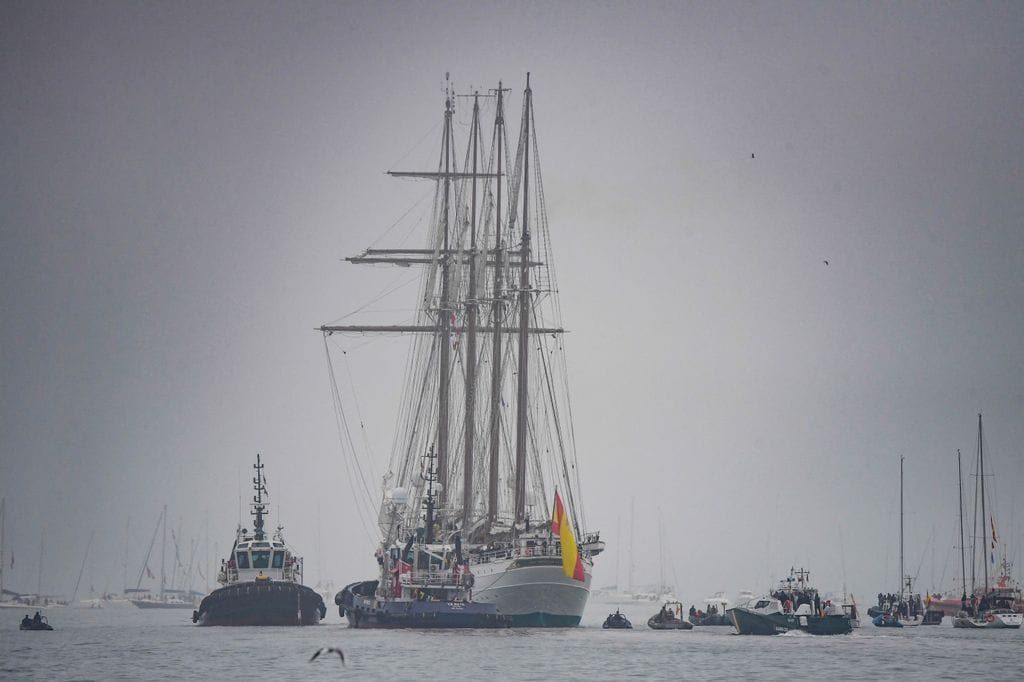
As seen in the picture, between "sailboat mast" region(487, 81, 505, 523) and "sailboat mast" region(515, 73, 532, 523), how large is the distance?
2263mm

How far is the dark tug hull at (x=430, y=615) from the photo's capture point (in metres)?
128

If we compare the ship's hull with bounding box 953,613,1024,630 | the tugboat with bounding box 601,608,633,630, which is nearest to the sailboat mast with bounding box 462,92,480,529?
the tugboat with bounding box 601,608,633,630

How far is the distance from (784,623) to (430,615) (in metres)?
32.8

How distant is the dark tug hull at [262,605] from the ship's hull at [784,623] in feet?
130

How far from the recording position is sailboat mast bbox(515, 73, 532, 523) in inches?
5679

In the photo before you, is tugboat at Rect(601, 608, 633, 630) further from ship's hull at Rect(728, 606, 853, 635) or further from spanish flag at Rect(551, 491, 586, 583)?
spanish flag at Rect(551, 491, 586, 583)

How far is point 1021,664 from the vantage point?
109m

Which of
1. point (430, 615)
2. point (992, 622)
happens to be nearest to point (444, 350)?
point (430, 615)

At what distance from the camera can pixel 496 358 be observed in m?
152

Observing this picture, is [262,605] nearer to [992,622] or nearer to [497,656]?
[497,656]

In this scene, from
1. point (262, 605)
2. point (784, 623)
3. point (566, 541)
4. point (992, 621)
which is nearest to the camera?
point (566, 541)

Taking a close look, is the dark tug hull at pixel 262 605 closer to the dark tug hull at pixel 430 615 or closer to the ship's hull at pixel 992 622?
the dark tug hull at pixel 430 615

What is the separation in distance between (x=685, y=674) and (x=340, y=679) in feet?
68.4

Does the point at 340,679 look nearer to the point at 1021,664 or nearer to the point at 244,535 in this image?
the point at 1021,664
